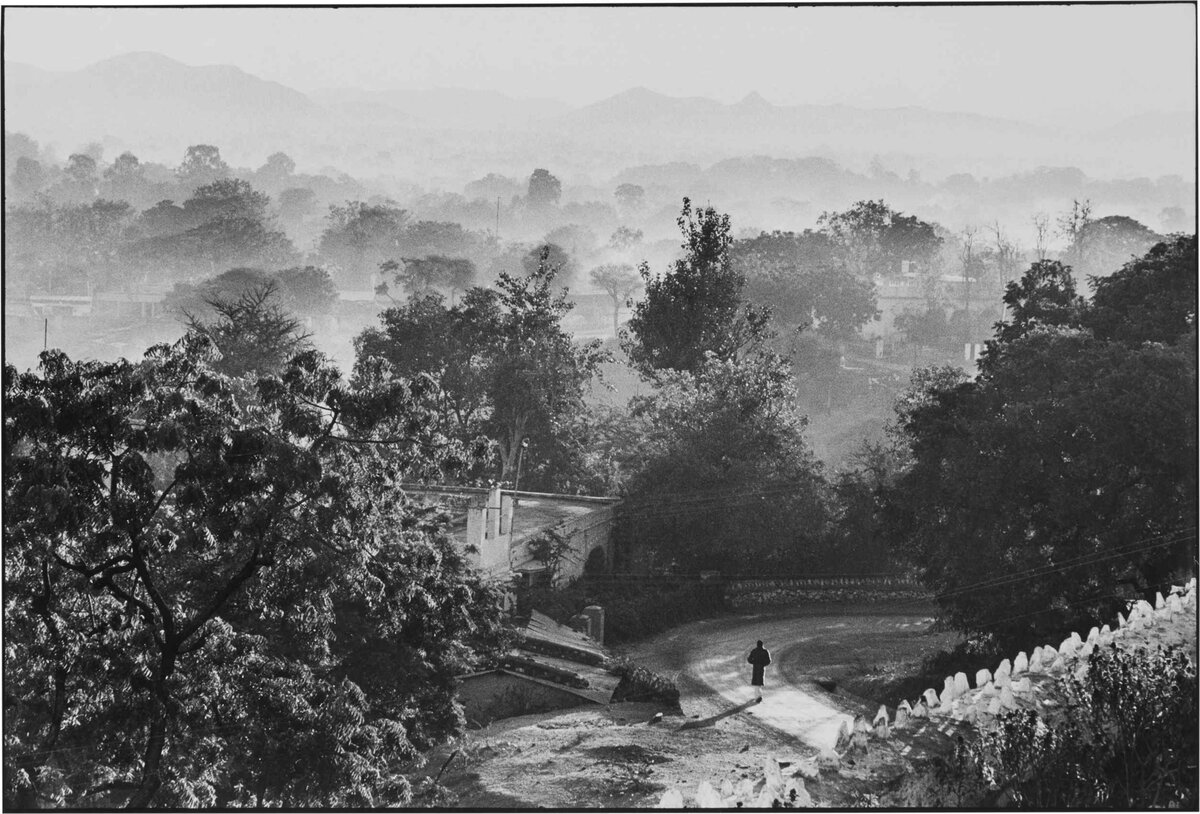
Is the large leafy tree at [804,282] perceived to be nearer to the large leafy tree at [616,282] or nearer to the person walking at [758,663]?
the large leafy tree at [616,282]

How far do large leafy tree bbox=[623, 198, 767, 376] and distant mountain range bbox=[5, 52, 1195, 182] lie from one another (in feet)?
3.31

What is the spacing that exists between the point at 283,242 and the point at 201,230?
45.3 inches

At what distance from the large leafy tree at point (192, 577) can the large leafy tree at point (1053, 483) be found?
5477mm

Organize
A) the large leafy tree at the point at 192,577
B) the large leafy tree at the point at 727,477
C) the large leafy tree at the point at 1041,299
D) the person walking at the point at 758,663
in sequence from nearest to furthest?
the large leafy tree at the point at 192,577
the person walking at the point at 758,663
the large leafy tree at the point at 727,477
the large leafy tree at the point at 1041,299

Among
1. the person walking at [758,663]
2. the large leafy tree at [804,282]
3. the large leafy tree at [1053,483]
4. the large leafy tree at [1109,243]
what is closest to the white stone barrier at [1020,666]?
the person walking at [758,663]

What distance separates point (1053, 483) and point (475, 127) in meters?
5.73

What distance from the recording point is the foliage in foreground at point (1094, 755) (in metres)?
6.13

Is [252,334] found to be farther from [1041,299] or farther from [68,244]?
[1041,299]

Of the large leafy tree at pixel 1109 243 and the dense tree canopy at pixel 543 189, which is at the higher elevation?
the dense tree canopy at pixel 543 189

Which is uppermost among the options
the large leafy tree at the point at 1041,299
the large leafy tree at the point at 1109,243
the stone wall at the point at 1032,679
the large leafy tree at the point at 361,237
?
the large leafy tree at the point at 361,237

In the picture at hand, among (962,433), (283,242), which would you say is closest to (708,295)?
(962,433)

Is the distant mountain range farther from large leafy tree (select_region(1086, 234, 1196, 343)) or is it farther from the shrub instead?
the shrub

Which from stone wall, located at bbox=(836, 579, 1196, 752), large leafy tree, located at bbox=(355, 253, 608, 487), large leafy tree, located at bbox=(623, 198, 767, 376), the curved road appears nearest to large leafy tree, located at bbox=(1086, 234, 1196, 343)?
stone wall, located at bbox=(836, 579, 1196, 752)

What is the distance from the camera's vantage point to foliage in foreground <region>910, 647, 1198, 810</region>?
6.13 metres
